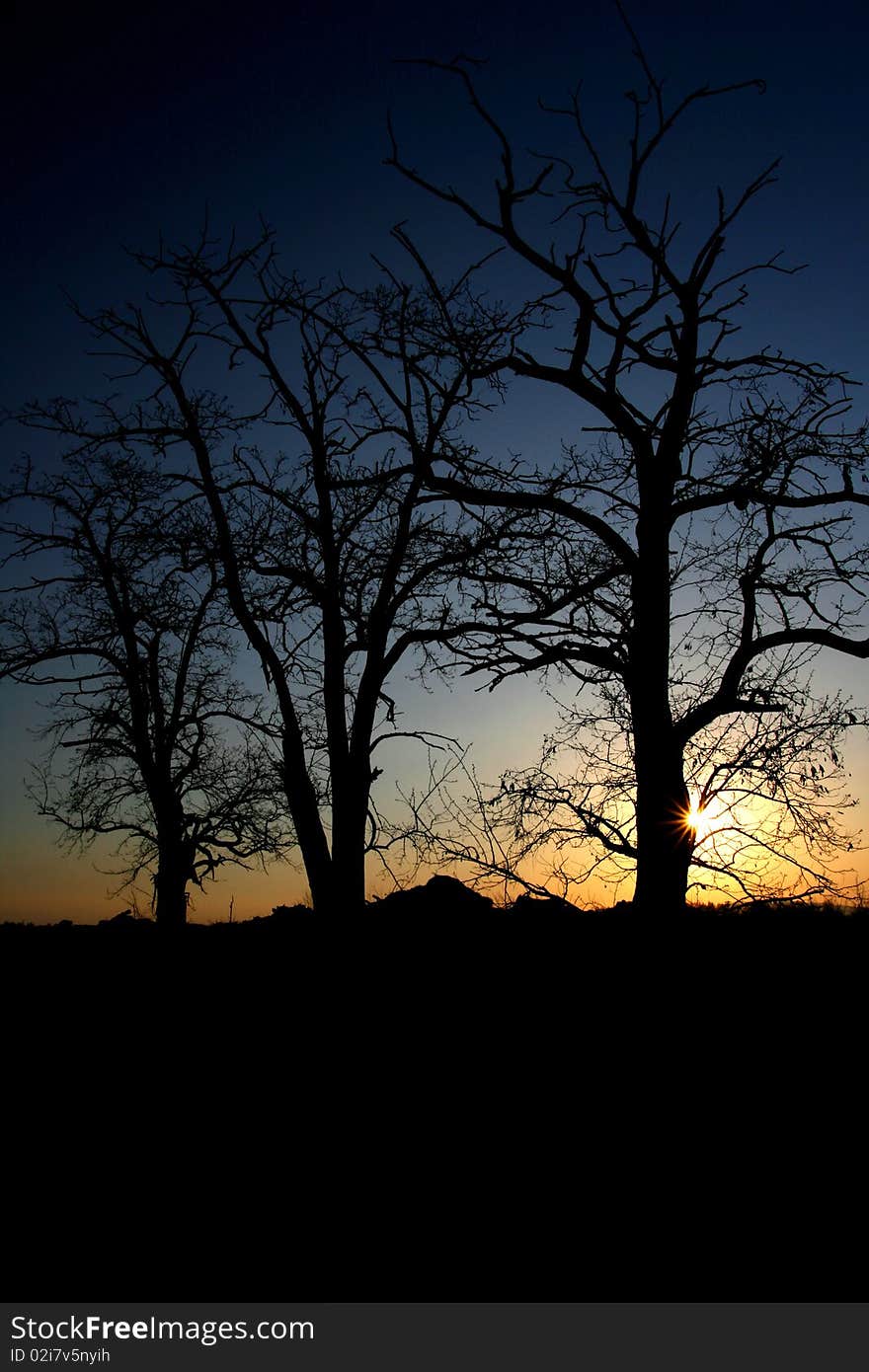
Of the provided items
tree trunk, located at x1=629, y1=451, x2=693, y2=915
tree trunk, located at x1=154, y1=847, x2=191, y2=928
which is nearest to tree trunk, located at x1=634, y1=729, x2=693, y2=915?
tree trunk, located at x1=629, y1=451, x2=693, y2=915

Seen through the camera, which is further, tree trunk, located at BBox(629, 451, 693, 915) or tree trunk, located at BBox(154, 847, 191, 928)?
tree trunk, located at BBox(154, 847, 191, 928)

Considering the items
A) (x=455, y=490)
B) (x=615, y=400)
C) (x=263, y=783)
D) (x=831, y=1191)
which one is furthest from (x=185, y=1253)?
(x=263, y=783)

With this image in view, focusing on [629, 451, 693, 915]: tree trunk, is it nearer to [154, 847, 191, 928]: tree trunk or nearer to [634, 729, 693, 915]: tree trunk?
[634, 729, 693, 915]: tree trunk

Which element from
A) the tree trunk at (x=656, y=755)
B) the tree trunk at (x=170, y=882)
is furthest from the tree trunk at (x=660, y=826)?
the tree trunk at (x=170, y=882)

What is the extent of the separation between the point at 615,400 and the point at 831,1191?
753 centimetres

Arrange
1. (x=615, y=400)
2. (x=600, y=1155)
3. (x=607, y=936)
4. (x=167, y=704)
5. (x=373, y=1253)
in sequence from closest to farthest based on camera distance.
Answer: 1. (x=373, y=1253)
2. (x=600, y=1155)
3. (x=607, y=936)
4. (x=615, y=400)
5. (x=167, y=704)

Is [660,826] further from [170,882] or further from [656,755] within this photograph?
[170,882]

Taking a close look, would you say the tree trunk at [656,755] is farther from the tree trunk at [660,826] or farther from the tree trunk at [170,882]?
the tree trunk at [170,882]

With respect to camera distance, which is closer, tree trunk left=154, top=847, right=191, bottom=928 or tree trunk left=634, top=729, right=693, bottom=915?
tree trunk left=634, top=729, right=693, bottom=915

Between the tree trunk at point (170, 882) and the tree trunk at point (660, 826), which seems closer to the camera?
the tree trunk at point (660, 826)

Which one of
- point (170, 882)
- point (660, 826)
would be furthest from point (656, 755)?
point (170, 882)

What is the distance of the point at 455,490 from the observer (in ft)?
32.7

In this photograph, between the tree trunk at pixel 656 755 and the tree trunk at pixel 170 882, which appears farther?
the tree trunk at pixel 170 882

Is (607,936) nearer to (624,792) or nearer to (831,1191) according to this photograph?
(624,792)
